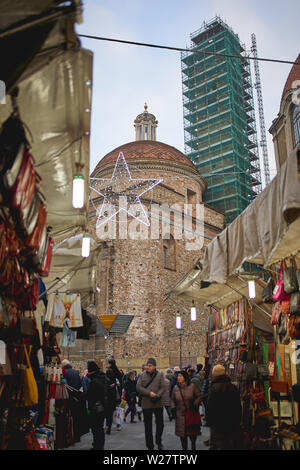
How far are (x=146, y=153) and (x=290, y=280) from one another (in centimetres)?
2223

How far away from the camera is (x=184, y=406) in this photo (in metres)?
5.74

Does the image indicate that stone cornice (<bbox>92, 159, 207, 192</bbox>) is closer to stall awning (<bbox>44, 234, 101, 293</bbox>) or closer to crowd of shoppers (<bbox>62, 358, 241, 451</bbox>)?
stall awning (<bbox>44, 234, 101, 293</bbox>)

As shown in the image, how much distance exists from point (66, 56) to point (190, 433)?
5032 millimetres

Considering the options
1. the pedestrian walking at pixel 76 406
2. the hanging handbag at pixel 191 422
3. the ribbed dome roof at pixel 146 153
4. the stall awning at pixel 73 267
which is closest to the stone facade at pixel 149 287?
the ribbed dome roof at pixel 146 153

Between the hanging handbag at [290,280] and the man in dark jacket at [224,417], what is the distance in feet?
4.81

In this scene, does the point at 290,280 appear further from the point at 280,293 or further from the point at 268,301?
the point at 268,301

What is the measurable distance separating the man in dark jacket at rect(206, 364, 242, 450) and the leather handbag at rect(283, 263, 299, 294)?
1464 mm

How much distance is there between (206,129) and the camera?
103 feet

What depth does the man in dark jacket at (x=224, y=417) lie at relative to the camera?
15.6 feet

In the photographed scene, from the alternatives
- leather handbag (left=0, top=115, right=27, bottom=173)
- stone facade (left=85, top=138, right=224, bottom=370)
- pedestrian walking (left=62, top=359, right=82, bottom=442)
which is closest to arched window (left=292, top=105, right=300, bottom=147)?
stone facade (left=85, top=138, right=224, bottom=370)

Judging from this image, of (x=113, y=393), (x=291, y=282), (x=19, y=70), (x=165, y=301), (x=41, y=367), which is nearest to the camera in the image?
(x=19, y=70)

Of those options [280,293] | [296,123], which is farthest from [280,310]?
[296,123]
